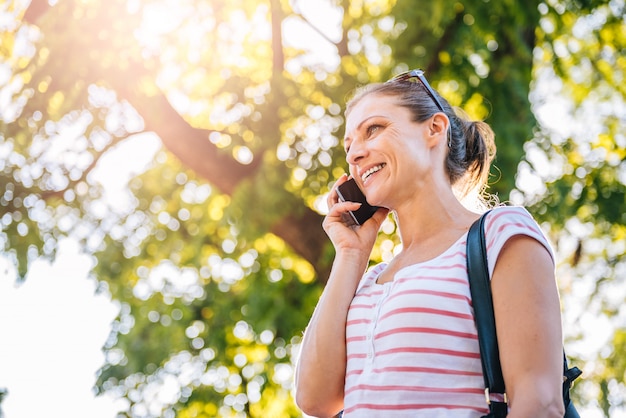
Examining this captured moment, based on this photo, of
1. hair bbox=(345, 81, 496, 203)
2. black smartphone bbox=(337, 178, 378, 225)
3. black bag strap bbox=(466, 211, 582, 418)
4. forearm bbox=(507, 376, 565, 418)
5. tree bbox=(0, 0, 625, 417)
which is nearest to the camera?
forearm bbox=(507, 376, 565, 418)

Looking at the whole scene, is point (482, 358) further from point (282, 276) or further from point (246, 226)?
point (282, 276)

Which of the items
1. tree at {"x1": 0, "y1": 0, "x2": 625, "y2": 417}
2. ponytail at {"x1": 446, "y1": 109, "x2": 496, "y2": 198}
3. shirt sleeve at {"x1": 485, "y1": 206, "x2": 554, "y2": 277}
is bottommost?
tree at {"x1": 0, "y1": 0, "x2": 625, "y2": 417}

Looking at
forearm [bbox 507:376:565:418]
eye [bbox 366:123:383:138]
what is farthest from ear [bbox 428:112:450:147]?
forearm [bbox 507:376:565:418]

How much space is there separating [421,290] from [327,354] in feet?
1.16

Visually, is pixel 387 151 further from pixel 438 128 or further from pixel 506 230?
pixel 506 230

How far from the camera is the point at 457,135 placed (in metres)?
2.57

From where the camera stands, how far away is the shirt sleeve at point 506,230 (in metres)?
2.00

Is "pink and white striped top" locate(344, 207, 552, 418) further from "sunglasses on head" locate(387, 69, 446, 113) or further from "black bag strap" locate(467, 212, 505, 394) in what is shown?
"sunglasses on head" locate(387, 69, 446, 113)

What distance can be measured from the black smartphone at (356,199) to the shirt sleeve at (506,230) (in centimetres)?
64

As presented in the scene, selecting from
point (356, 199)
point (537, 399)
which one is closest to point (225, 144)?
point (356, 199)

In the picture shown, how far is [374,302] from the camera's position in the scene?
7.44ft

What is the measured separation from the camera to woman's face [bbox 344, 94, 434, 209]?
241 centimetres

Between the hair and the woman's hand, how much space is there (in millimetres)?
257

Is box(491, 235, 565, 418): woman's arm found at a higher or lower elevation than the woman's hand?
higher
